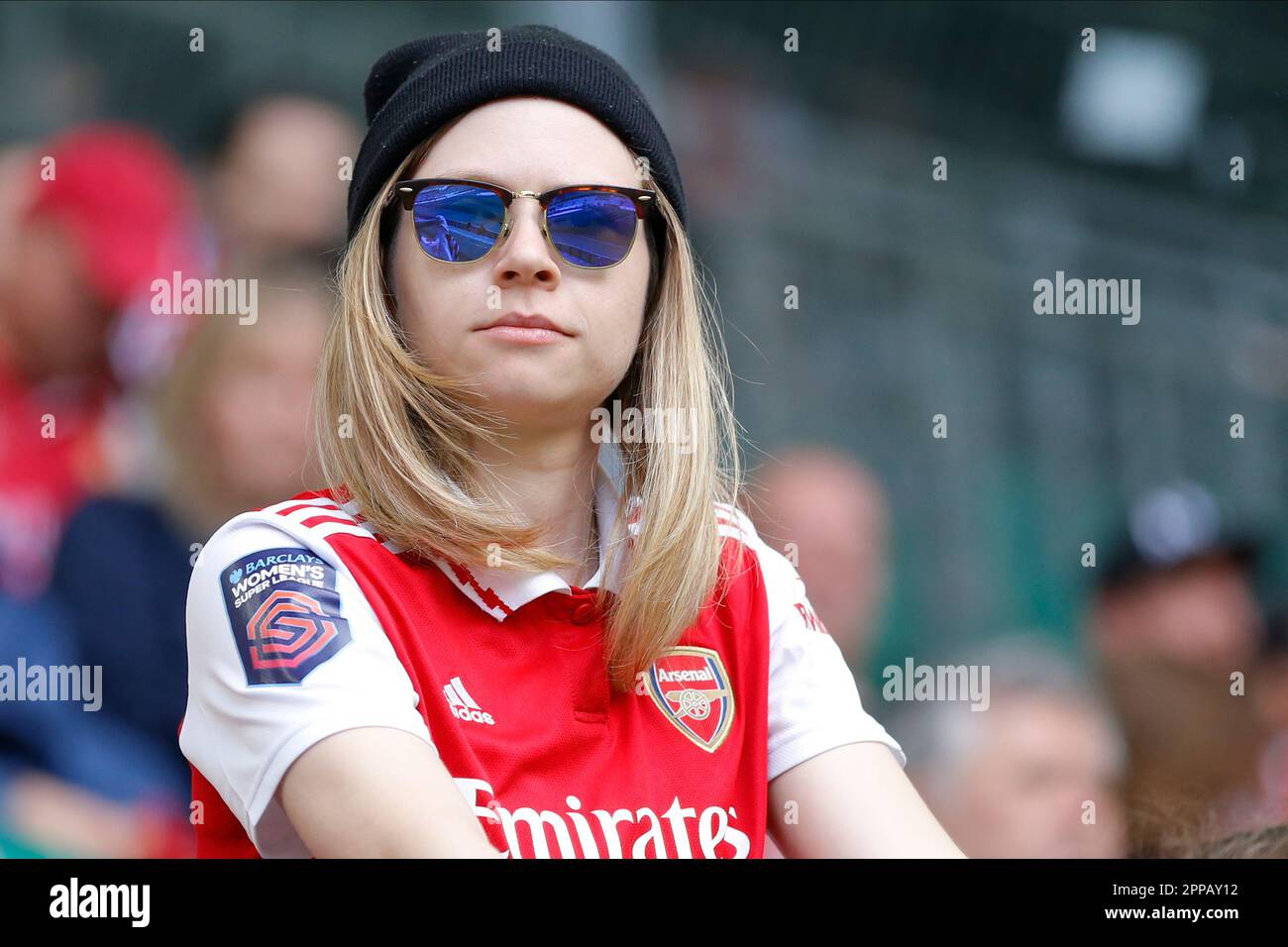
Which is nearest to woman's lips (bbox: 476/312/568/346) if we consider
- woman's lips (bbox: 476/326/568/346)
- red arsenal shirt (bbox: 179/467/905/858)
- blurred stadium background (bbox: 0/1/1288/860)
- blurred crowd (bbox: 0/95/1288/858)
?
woman's lips (bbox: 476/326/568/346)

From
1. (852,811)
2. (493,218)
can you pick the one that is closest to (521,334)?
(493,218)

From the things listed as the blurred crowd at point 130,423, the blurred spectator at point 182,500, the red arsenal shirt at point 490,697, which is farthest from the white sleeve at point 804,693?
the blurred spectator at point 182,500

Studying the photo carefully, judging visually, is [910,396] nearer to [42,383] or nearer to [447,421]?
[42,383]

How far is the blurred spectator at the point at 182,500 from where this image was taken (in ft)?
8.87

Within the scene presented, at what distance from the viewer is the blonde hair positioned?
5.63 ft

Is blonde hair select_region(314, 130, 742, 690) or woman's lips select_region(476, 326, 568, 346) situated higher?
woman's lips select_region(476, 326, 568, 346)

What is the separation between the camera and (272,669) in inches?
59.1

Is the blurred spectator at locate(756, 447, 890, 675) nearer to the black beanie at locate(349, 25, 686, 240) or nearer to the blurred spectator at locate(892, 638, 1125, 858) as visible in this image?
the blurred spectator at locate(892, 638, 1125, 858)

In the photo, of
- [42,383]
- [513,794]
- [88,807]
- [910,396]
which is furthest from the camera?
[910,396]

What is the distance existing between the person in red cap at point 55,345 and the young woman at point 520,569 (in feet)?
4.20

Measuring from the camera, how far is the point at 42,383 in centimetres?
305

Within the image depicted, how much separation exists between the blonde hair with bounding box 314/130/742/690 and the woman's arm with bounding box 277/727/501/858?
29 centimetres
